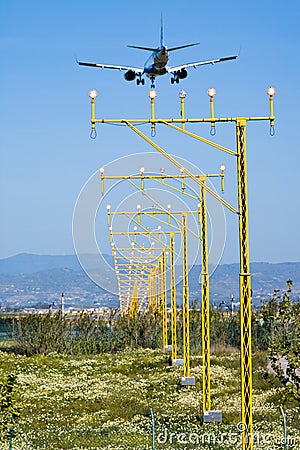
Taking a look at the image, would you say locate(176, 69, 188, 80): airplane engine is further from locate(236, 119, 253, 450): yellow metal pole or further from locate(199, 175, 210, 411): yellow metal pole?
locate(236, 119, 253, 450): yellow metal pole

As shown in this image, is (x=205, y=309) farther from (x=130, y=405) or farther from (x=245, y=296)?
(x=245, y=296)

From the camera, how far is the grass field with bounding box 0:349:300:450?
11609 mm

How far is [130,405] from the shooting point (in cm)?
1537

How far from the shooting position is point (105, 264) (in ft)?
47.8

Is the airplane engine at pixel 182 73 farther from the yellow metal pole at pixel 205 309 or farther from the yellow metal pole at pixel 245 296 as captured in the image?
the yellow metal pole at pixel 245 296

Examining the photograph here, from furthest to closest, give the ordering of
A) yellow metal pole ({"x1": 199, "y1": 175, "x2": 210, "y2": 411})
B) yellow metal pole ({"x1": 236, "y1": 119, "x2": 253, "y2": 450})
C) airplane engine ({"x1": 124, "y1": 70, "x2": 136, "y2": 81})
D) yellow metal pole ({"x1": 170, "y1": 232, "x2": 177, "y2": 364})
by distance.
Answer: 1. yellow metal pole ({"x1": 170, "y1": 232, "x2": 177, "y2": 364})
2. yellow metal pole ({"x1": 199, "y1": 175, "x2": 210, "y2": 411})
3. airplane engine ({"x1": 124, "y1": 70, "x2": 136, "y2": 81})
4. yellow metal pole ({"x1": 236, "y1": 119, "x2": 253, "y2": 450})

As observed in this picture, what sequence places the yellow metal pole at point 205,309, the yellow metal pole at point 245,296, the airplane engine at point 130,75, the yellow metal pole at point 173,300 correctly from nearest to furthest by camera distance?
the yellow metal pole at point 245,296 < the airplane engine at point 130,75 < the yellow metal pole at point 205,309 < the yellow metal pole at point 173,300

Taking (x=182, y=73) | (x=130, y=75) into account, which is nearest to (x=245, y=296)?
(x=130, y=75)

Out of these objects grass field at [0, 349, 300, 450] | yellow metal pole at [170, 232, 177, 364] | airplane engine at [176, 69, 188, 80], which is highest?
airplane engine at [176, 69, 188, 80]

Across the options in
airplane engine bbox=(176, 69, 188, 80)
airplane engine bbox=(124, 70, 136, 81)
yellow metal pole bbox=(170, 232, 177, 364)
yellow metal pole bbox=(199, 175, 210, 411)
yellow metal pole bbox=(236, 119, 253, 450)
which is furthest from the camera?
yellow metal pole bbox=(170, 232, 177, 364)

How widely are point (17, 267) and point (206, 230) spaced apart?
4678 inches

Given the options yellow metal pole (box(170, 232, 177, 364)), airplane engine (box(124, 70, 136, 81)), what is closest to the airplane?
airplane engine (box(124, 70, 136, 81))

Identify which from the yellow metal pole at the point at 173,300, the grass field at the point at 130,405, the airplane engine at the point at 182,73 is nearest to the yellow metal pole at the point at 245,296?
the grass field at the point at 130,405

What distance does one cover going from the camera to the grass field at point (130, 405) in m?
11.6
